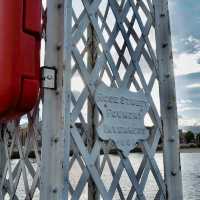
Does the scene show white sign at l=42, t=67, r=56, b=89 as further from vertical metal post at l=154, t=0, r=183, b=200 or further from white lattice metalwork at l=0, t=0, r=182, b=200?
vertical metal post at l=154, t=0, r=183, b=200

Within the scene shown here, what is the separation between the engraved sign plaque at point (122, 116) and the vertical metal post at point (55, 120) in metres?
0.53

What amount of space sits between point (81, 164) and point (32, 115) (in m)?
1.07

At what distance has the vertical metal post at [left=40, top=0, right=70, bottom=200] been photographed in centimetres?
373

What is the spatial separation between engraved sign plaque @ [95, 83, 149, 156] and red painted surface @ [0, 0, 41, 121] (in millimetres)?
1456

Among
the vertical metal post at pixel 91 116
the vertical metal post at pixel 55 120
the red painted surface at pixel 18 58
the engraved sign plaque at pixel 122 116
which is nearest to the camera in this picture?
the red painted surface at pixel 18 58

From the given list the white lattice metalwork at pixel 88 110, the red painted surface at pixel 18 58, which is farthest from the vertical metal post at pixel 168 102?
the red painted surface at pixel 18 58

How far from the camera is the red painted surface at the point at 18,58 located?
9.13 ft

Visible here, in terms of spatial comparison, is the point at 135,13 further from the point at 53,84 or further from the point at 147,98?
the point at 53,84

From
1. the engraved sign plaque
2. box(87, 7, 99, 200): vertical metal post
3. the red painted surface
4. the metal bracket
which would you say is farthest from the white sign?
box(87, 7, 99, 200): vertical metal post

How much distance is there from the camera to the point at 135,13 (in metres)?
5.11

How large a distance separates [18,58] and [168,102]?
276cm

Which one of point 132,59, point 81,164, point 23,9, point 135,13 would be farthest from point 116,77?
point 23,9

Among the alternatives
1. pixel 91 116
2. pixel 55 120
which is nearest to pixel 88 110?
pixel 91 116

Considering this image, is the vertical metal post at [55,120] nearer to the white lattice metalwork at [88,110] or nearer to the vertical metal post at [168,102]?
the white lattice metalwork at [88,110]
